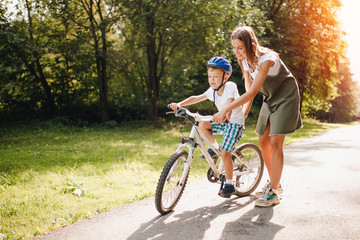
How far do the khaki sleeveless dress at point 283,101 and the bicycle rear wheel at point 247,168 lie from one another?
2.02 feet

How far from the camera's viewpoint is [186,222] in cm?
318

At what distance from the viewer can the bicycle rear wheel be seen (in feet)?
12.9

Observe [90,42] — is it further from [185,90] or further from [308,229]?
[308,229]

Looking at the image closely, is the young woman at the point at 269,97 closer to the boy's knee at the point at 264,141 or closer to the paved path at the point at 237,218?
the boy's knee at the point at 264,141

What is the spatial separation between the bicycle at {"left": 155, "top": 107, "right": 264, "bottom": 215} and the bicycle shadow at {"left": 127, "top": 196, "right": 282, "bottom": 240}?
0.66 ft

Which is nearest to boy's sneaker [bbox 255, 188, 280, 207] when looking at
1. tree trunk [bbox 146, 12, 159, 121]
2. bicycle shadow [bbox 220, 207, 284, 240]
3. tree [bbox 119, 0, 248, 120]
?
bicycle shadow [bbox 220, 207, 284, 240]

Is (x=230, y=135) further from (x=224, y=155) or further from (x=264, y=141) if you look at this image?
(x=264, y=141)

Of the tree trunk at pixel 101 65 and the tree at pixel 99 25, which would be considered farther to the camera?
the tree trunk at pixel 101 65

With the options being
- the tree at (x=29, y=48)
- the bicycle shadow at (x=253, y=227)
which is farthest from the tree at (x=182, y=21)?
the bicycle shadow at (x=253, y=227)

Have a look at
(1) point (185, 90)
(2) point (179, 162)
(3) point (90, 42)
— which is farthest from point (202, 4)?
(2) point (179, 162)

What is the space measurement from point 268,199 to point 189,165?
1.02m

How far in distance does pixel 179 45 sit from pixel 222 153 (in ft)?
38.7

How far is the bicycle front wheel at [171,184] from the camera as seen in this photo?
3.17m

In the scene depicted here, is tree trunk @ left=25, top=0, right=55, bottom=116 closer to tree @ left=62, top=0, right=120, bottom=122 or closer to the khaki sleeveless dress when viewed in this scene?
tree @ left=62, top=0, right=120, bottom=122
